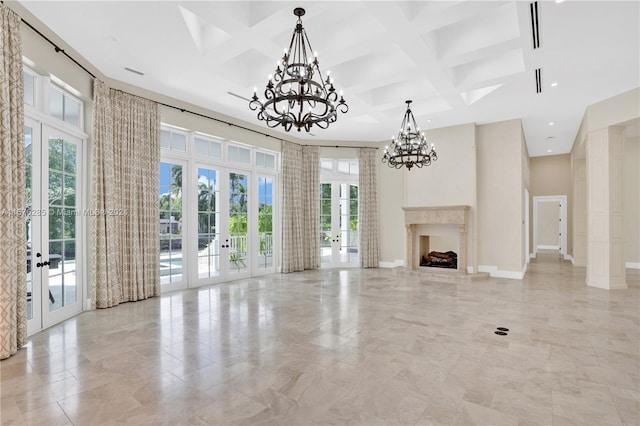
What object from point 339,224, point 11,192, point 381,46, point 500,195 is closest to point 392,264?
point 339,224

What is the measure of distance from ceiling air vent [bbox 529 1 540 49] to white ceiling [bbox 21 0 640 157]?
0.05 m

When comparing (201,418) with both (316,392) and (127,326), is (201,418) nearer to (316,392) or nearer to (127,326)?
(316,392)

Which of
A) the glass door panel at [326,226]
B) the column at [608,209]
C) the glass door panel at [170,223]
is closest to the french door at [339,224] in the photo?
the glass door panel at [326,226]

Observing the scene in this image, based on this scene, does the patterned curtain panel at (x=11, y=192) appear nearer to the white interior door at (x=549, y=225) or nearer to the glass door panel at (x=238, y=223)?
the glass door panel at (x=238, y=223)

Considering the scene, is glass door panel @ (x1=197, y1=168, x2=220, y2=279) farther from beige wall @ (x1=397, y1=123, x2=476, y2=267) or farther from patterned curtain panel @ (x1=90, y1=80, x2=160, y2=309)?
beige wall @ (x1=397, y1=123, x2=476, y2=267)

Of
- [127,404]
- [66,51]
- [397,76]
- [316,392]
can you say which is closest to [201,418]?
[127,404]

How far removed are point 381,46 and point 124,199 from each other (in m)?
4.65

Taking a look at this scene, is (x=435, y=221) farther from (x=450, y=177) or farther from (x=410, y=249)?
(x=450, y=177)

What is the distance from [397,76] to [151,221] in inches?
192

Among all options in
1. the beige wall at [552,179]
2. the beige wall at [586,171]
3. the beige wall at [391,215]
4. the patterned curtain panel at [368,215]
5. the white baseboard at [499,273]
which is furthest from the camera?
the beige wall at [552,179]

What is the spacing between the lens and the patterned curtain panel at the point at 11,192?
3344 mm

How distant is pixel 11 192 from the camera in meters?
3.41

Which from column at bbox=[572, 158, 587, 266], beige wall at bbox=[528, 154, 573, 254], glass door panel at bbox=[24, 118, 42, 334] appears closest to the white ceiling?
glass door panel at bbox=[24, 118, 42, 334]

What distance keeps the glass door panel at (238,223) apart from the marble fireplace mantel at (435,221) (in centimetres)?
407
